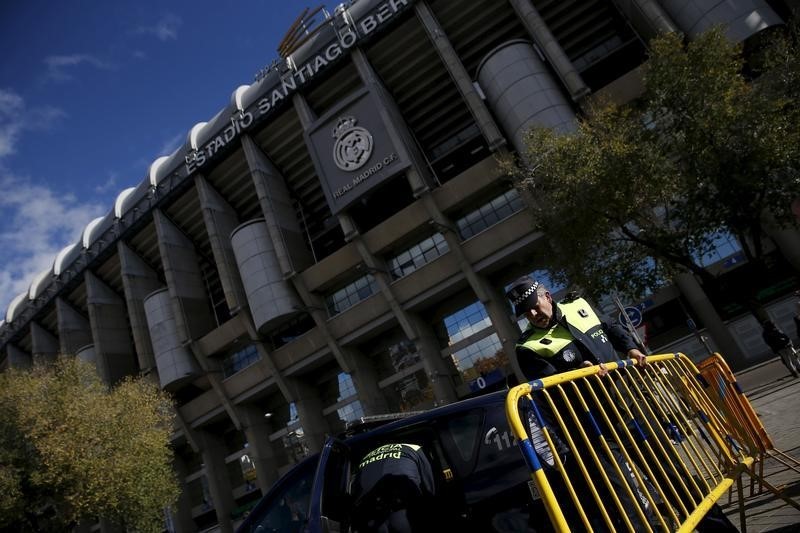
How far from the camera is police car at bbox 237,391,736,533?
284cm

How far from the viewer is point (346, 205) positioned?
81.5 ft

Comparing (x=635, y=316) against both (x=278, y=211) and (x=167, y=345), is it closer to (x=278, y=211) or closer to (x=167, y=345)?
(x=278, y=211)

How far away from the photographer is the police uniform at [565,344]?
3.30 meters

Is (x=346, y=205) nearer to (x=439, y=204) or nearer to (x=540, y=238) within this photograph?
(x=439, y=204)

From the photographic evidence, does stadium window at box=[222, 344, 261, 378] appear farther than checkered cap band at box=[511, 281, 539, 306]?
Yes

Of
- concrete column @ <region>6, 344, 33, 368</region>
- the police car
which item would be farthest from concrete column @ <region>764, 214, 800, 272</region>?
concrete column @ <region>6, 344, 33, 368</region>

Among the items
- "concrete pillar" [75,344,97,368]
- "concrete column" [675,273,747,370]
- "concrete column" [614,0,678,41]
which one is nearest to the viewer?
"concrete column" [675,273,747,370]

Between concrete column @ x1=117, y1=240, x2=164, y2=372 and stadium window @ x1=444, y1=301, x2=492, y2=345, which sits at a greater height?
concrete column @ x1=117, y1=240, x2=164, y2=372

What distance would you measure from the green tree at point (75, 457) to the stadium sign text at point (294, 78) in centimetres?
1528

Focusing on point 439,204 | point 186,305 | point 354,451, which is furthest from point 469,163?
point 354,451

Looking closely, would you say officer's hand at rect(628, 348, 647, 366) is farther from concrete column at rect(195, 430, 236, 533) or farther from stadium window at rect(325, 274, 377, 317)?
concrete column at rect(195, 430, 236, 533)

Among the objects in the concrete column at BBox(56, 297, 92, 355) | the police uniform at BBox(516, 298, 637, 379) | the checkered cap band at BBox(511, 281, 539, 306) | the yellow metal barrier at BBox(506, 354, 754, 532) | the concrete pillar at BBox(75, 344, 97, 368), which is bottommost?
the yellow metal barrier at BBox(506, 354, 754, 532)

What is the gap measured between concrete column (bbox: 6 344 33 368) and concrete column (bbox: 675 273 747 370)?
5118 centimetres

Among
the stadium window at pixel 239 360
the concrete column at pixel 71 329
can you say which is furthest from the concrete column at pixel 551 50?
the concrete column at pixel 71 329
